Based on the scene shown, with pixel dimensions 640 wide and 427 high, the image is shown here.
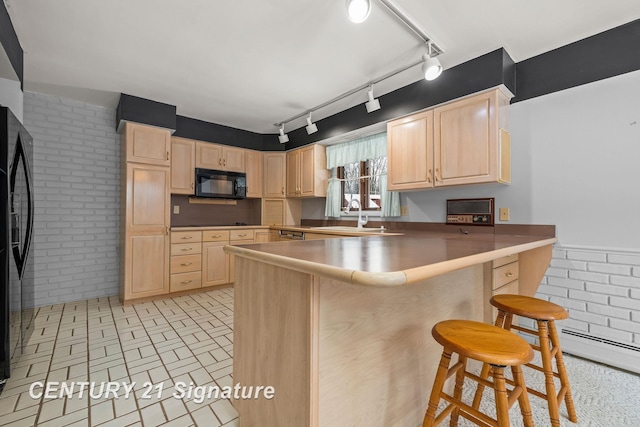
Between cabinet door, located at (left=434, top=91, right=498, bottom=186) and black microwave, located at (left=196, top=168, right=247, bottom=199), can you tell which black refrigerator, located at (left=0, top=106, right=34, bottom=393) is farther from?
cabinet door, located at (left=434, top=91, right=498, bottom=186)

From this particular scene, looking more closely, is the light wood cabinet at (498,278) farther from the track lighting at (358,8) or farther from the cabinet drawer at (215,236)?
the cabinet drawer at (215,236)

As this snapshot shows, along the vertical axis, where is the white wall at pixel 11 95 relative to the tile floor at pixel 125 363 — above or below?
above

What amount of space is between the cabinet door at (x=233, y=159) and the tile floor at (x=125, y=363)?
2046 mm

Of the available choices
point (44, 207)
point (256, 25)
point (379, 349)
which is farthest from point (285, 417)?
point (44, 207)

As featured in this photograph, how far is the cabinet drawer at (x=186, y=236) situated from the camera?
3598 mm

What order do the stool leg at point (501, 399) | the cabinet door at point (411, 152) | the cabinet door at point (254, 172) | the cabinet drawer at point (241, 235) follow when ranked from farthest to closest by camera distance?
the cabinet door at point (254, 172) → the cabinet drawer at point (241, 235) → the cabinet door at point (411, 152) → the stool leg at point (501, 399)

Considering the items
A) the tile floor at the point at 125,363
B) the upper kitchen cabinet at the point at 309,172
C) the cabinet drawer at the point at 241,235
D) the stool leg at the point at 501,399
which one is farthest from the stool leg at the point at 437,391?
the cabinet drawer at the point at 241,235

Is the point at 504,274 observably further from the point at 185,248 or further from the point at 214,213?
the point at 214,213

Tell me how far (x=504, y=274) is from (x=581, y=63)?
5.56 feet

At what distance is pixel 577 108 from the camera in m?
2.16

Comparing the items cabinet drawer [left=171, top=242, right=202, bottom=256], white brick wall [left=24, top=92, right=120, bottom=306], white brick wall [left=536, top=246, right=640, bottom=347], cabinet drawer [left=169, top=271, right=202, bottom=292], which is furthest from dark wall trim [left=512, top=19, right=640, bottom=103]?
white brick wall [left=24, top=92, right=120, bottom=306]

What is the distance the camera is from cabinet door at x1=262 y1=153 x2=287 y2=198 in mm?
4648

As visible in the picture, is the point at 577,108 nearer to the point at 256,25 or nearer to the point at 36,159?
the point at 256,25

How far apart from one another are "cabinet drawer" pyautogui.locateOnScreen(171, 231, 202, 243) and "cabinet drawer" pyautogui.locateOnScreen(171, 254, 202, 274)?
0.66ft
